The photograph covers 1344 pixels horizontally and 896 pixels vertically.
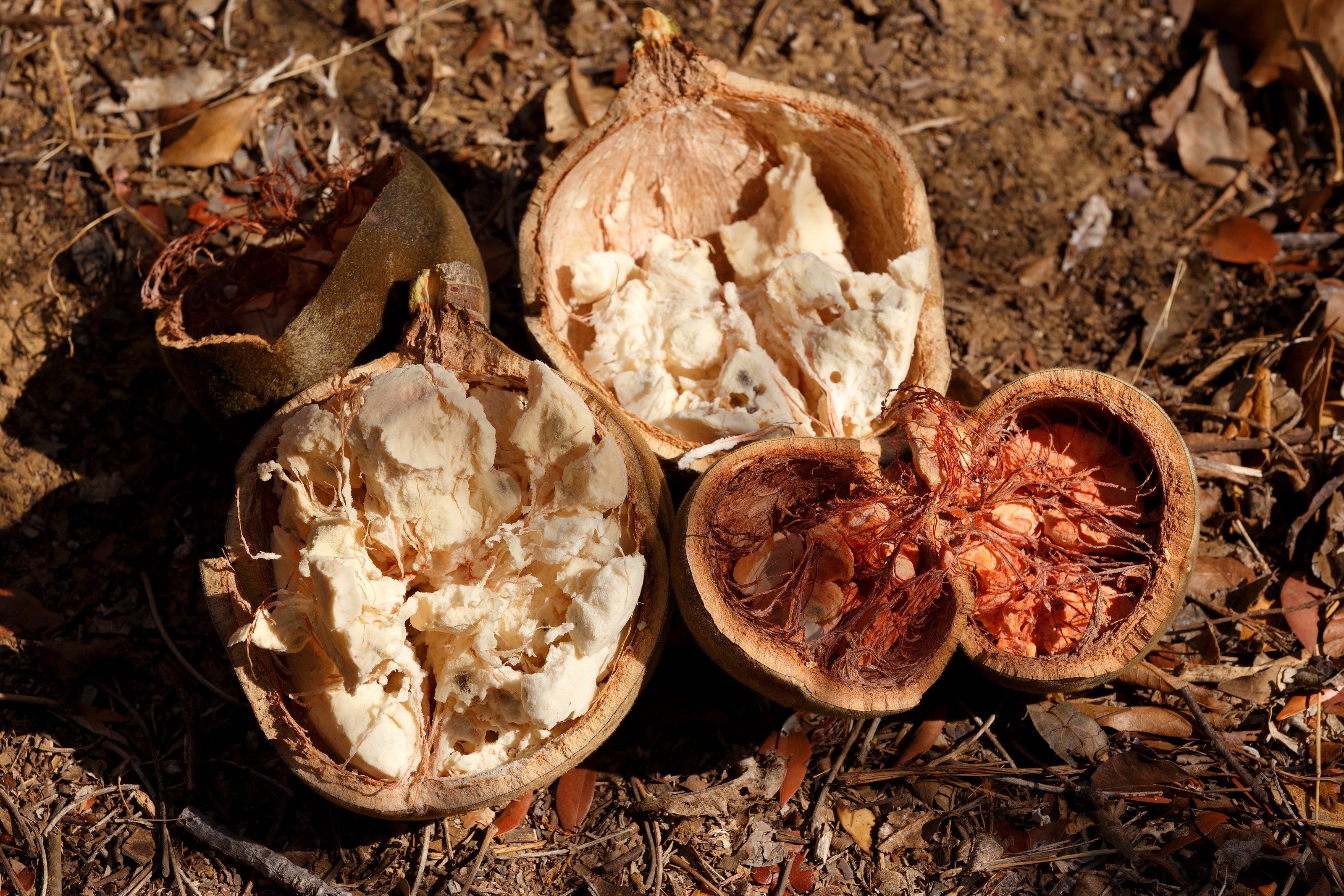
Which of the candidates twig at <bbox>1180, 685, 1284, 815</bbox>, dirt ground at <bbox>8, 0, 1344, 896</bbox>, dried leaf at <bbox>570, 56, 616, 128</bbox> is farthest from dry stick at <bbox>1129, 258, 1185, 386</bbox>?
dried leaf at <bbox>570, 56, 616, 128</bbox>

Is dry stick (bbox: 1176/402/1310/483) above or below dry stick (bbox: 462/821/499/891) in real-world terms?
above

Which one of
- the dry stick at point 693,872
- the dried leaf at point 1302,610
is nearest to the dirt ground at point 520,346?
the dry stick at point 693,872

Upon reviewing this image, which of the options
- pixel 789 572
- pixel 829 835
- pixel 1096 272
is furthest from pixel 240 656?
pixel 1096 272

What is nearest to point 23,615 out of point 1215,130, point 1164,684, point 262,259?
point 262,259

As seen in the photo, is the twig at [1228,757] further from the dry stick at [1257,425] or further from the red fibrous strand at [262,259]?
the red fibrous strand at [262,259]

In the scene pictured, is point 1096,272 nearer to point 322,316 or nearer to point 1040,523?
point 1040,523

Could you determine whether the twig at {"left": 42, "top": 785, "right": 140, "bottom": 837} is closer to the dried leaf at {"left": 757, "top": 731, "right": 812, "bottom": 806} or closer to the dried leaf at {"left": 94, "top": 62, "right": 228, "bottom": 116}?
the dried leaf at {"left": 757, "top": 731, "right": 812, "bottom": 806}
